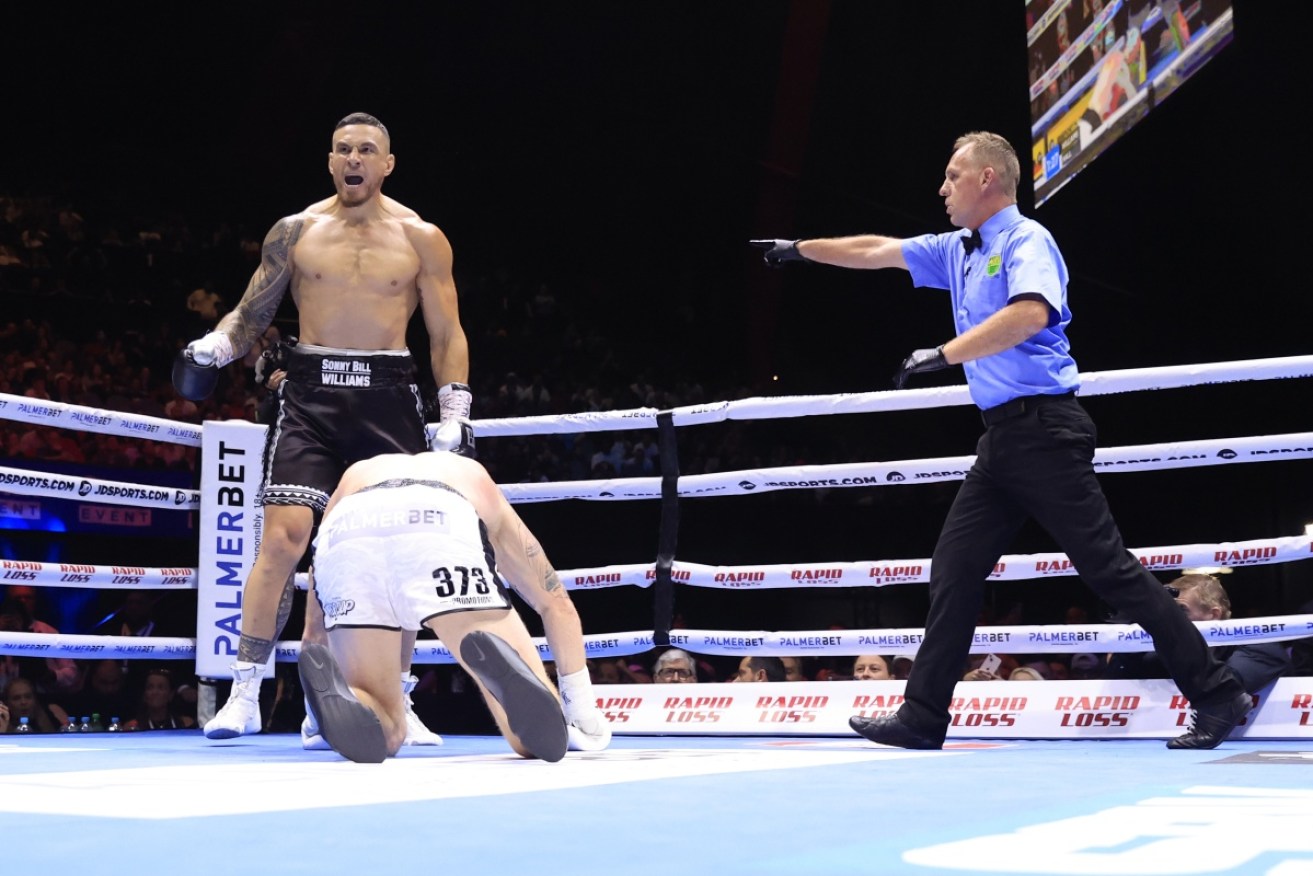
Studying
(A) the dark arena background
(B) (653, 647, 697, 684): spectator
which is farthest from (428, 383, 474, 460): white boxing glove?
(A) the dark arena background

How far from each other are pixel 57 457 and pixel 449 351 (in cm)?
517

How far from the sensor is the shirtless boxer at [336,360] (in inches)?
126

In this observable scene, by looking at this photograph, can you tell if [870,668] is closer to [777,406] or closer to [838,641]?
[838,641]

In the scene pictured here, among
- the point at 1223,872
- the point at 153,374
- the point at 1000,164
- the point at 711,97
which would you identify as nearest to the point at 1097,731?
the point at 1000,164

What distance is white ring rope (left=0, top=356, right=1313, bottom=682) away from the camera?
3244 mm

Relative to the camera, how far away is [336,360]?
3.30 meters

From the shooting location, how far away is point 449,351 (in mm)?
3500

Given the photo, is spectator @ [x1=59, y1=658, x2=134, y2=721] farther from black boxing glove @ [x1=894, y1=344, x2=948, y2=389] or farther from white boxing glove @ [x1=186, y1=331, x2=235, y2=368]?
black boxing glove @ [x1=894, y1=344, x2=948, y2=389]

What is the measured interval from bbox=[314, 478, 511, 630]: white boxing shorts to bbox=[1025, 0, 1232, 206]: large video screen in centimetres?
494

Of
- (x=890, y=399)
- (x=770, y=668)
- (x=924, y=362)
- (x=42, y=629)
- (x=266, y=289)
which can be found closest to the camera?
(x=924, y=362)

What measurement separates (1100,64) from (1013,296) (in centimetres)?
502

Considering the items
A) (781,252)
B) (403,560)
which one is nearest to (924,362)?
(781,252)

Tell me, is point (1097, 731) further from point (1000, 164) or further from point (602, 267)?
point (602, 267)

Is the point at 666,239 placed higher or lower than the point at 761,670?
higher
